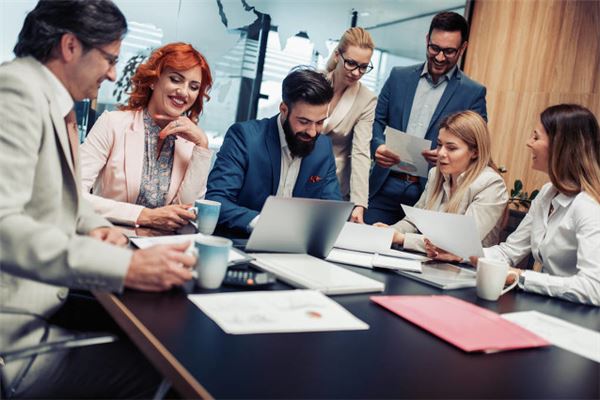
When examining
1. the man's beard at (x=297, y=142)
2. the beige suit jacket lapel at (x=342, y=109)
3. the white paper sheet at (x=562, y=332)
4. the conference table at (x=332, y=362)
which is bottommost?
the conference table at (x=332, y=362)

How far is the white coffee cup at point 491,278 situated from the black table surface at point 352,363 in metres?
0.33

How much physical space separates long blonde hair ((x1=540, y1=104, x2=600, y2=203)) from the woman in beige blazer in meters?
1.06

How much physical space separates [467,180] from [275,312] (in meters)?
1.72

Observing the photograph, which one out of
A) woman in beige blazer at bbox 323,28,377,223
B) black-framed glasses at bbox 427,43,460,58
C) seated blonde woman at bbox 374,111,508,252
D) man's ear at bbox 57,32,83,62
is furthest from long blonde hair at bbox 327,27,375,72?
man's ear at bbox 57,32,83,62

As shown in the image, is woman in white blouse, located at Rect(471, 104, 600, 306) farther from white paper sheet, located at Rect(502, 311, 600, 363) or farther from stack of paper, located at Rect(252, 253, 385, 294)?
stack of paper, located at Rect(252, 253, 385, 294)

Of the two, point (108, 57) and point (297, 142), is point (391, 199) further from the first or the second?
point (108, 57)

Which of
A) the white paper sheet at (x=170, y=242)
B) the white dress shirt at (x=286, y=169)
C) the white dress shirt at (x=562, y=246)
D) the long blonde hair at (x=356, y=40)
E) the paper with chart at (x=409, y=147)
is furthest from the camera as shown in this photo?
the long blonde hair at (x=356, y=40)

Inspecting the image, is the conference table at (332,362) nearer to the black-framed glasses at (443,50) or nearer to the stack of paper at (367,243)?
the stack of paper at (367,243)

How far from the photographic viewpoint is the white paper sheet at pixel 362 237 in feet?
6.21

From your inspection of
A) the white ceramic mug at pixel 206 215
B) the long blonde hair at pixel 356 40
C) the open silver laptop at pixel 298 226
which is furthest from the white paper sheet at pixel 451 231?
the long blonde hair at pixel 356 40

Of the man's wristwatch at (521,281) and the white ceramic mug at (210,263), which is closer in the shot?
the white ceramic mug at (210,263)

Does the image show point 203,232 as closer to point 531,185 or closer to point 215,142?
point 215,142

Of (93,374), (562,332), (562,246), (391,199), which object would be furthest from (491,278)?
(391,199)

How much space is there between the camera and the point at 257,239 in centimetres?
159
